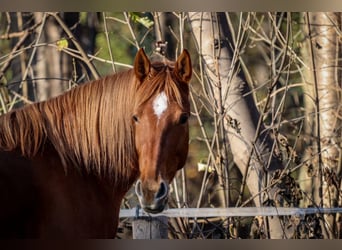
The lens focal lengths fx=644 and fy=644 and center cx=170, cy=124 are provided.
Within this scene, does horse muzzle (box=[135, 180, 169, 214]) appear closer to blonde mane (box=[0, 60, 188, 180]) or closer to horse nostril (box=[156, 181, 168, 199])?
horse nostril (box=[156, 181, 168, 199])

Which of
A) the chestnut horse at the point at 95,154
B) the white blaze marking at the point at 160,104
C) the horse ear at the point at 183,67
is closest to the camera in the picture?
the chestnut horse at the point at 95,154

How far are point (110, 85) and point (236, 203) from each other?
42.2 inches

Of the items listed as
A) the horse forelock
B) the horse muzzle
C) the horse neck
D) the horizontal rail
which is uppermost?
the horse forelock

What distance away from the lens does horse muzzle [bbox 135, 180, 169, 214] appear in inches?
147

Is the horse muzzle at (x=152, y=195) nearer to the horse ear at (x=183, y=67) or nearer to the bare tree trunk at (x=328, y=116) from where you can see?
the horse ear at (x=183, y=67)

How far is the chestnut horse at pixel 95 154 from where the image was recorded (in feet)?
11.9

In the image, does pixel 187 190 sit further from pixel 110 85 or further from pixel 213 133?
pixel 110 85

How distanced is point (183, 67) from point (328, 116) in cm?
97

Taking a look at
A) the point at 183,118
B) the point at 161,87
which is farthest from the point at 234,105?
the point at 161,87

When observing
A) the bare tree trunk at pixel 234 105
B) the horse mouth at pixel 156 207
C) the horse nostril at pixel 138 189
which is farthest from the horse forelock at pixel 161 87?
the horse mouth at pixel 156 207

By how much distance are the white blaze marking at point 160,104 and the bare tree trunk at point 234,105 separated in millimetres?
401

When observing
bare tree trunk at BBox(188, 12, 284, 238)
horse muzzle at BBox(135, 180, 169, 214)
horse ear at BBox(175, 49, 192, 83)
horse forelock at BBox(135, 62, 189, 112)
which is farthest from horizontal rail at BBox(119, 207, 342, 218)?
horse ear at BBox(175, 49, 192, 83)

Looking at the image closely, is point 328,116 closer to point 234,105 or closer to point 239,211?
point 234,105

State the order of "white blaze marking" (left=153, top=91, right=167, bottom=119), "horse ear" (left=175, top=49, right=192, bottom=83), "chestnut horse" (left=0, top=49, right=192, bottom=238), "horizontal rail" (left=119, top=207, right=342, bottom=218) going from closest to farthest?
"chestnut horse" (left=0, top=49, right=192, bottom=238) < "white blaze marking" (left=153, top=91, right=167, bottom=119) < "horse ear" (left=175, top=49, right=192, bottom=83) < "horizontal rail" (left=119, top=207, right=342, bottom=218)
